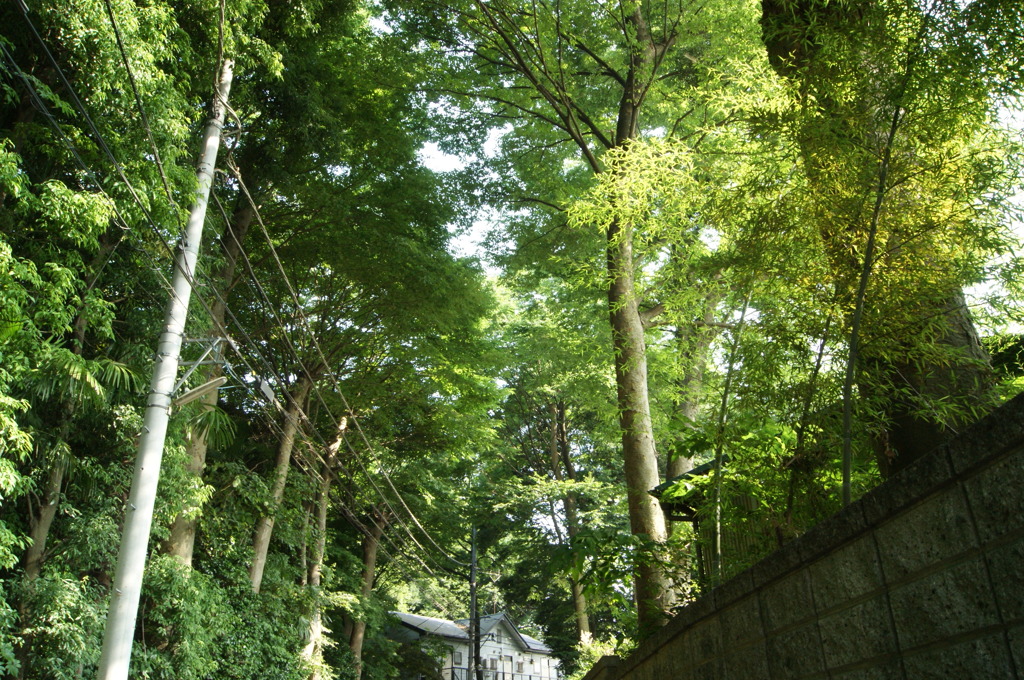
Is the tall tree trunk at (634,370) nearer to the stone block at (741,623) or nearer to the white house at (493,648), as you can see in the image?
the stone block at (741,623)

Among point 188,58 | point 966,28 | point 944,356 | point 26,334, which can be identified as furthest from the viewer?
point 188,58

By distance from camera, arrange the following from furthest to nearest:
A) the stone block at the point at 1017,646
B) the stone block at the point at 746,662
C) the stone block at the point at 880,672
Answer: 1. the stone block at the point at 746,662
2. the stone block at the point at 880,672
3. the stone block at the point at 1017,646

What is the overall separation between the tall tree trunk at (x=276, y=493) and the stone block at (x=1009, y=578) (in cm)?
1186

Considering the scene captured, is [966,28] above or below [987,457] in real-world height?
above

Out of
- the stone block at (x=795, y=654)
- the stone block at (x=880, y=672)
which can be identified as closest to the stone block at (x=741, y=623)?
the stone block at (x=795, y=654)

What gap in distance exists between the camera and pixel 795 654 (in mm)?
2496

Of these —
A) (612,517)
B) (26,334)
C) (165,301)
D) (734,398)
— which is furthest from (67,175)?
(612,517)

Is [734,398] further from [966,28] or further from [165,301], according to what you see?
[165,301]

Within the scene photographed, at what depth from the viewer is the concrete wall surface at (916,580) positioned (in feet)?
5.22

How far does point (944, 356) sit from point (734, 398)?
3.83 ft

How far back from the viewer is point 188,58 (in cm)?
773

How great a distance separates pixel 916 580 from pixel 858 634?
0.34 meters

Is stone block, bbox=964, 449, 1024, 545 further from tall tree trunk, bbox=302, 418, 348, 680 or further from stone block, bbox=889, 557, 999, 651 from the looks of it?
tall tree trunk, bbox=302, 418, 348, 680

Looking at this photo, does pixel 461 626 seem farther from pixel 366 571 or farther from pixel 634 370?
pixel 634 370
